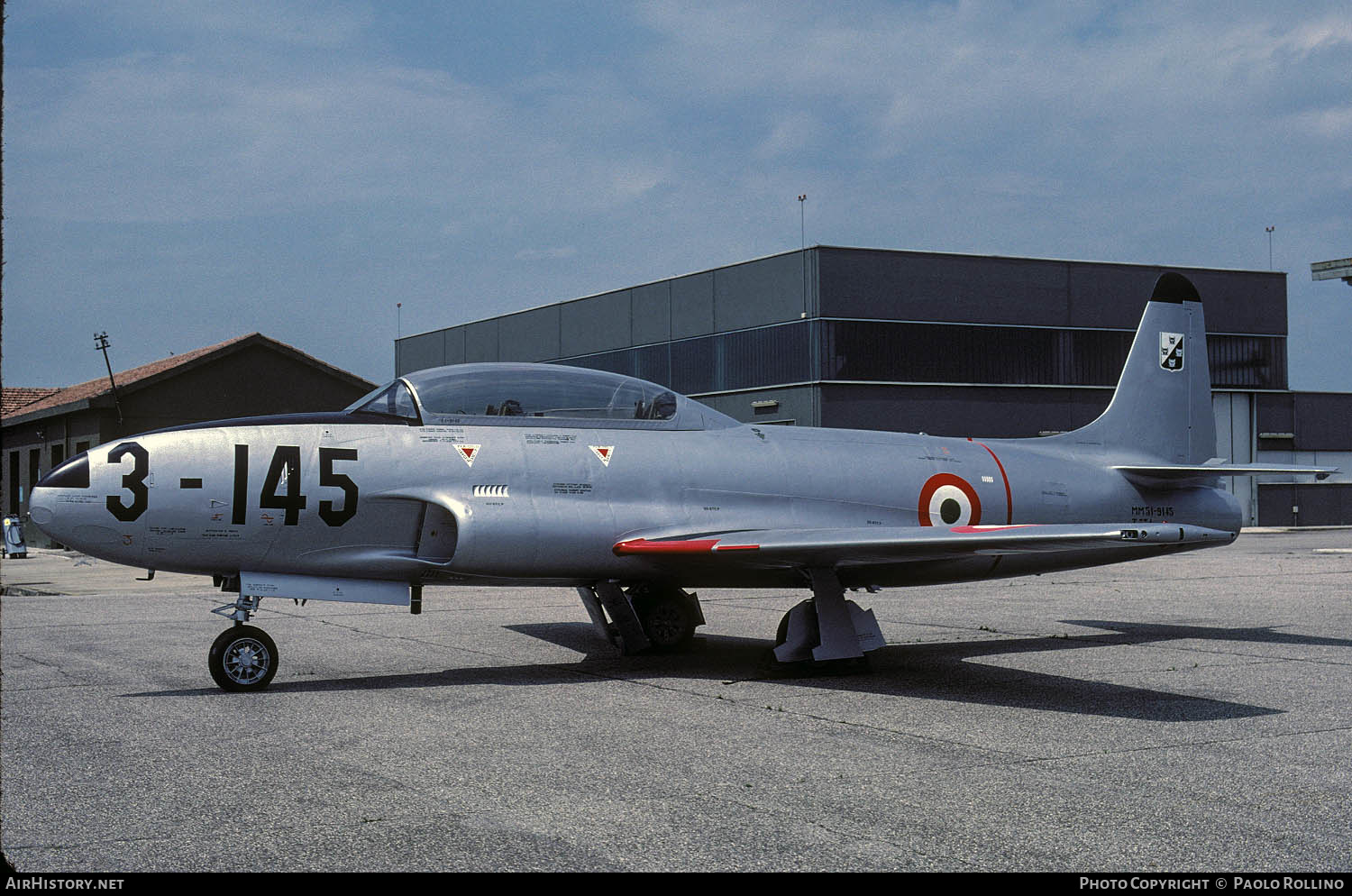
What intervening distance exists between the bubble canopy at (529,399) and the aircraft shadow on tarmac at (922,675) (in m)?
2.11

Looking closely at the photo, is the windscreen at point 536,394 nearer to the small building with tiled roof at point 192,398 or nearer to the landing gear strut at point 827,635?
the landing gear strut at point 827,635

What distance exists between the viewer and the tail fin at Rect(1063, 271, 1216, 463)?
13.8m

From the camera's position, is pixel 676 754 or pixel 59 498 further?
pixel 59 498

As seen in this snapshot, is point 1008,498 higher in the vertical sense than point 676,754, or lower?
higher

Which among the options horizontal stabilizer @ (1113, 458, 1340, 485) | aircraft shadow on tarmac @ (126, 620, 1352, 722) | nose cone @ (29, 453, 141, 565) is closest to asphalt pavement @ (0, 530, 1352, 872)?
aircraft shadow on tarmac @ (126, 620, 1352, 722)

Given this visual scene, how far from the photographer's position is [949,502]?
11656mm

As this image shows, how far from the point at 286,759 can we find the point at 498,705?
2075mm

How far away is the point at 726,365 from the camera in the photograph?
46.9m

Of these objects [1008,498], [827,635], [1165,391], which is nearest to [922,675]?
[827,635]

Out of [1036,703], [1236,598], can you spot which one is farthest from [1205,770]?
[1236,598]

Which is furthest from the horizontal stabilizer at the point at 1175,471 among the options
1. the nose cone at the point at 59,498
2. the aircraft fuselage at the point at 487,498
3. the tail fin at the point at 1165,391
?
the nose cone at the point at 59,498

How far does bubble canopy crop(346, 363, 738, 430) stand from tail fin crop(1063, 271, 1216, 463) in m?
5.36

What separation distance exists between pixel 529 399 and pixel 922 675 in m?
4.04

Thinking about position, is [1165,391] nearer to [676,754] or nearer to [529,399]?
[529,399]
